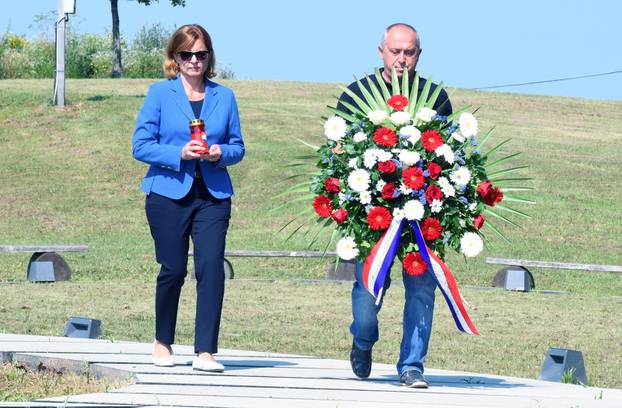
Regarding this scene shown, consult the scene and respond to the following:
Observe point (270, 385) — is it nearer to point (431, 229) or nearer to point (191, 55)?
point (431, 229)

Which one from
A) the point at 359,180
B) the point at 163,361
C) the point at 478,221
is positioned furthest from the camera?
A: the point at 163,361

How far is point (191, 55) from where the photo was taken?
8031 millimetres

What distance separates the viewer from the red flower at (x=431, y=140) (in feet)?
25.0

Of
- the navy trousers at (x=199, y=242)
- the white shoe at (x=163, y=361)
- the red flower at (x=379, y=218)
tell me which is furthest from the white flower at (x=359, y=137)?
the white shoe at (x=163, y=361)

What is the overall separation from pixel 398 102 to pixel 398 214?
660 mm

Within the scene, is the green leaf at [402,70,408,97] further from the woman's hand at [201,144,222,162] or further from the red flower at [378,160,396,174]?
the woman's hand at [201,144,222,162]

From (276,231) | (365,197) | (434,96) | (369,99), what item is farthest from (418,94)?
(276,231)

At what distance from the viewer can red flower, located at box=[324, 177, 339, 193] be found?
7.76m

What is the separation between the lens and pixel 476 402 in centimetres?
707

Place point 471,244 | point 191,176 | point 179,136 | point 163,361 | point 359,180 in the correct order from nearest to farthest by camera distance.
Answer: point 359,180 < point 471,244 < point 191,176 < point 179,136 < point 163,361

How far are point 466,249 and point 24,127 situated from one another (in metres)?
31.6

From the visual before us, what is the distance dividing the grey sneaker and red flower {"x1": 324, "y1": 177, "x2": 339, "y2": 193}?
1.16 metres

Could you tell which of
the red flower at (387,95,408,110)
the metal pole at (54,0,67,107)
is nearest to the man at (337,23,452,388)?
the red flower at (387,95,408,110)

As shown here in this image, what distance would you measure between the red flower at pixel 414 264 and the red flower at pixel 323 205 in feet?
1.81
